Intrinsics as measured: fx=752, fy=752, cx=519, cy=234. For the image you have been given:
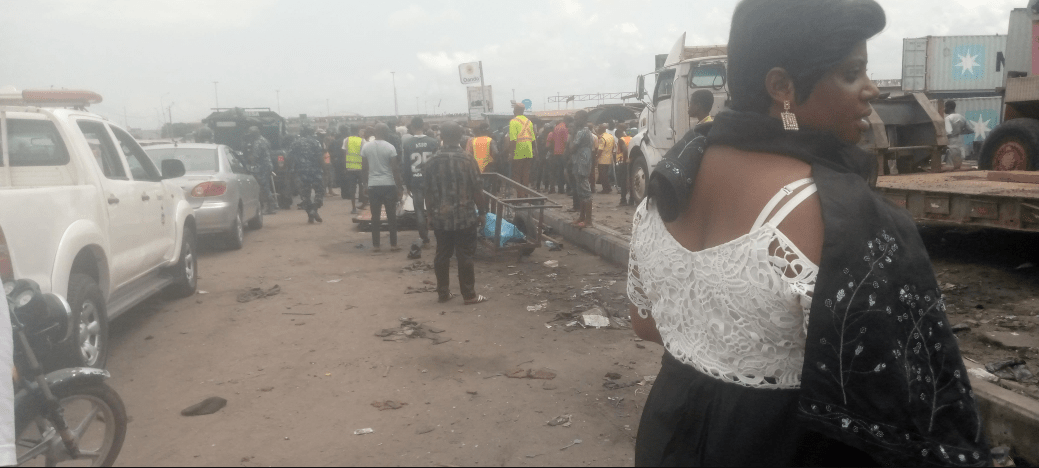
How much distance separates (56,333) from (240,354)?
2.00 meters

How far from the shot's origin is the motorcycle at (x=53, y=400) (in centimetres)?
295

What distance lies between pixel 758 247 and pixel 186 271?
7057mm

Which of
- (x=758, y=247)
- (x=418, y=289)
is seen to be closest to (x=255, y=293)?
(x=418, y=289)

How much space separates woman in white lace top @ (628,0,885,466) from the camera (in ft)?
4.01

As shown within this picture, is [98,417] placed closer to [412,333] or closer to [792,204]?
[412,333]

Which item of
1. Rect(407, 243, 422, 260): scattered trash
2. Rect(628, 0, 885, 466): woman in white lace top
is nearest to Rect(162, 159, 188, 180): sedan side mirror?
Rect(407, 243, 422, 260): scattered trash

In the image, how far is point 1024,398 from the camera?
139 inches

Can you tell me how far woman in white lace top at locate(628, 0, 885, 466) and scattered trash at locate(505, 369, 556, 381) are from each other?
3.49 meters

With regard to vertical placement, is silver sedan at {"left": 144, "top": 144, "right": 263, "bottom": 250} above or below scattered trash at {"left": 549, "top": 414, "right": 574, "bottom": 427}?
above

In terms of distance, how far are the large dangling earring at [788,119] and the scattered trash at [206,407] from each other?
12.7ft

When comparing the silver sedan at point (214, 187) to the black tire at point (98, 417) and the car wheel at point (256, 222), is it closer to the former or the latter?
the car wheel at point (256, 222)

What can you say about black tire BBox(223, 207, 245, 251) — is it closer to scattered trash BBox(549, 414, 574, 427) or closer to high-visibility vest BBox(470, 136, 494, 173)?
high-visibility vest BBox(470, 136, 494, 173)

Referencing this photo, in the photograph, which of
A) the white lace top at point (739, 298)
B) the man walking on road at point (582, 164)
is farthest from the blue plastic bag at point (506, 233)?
the white lace top at point (739, 298)

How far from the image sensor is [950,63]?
85.9ft
